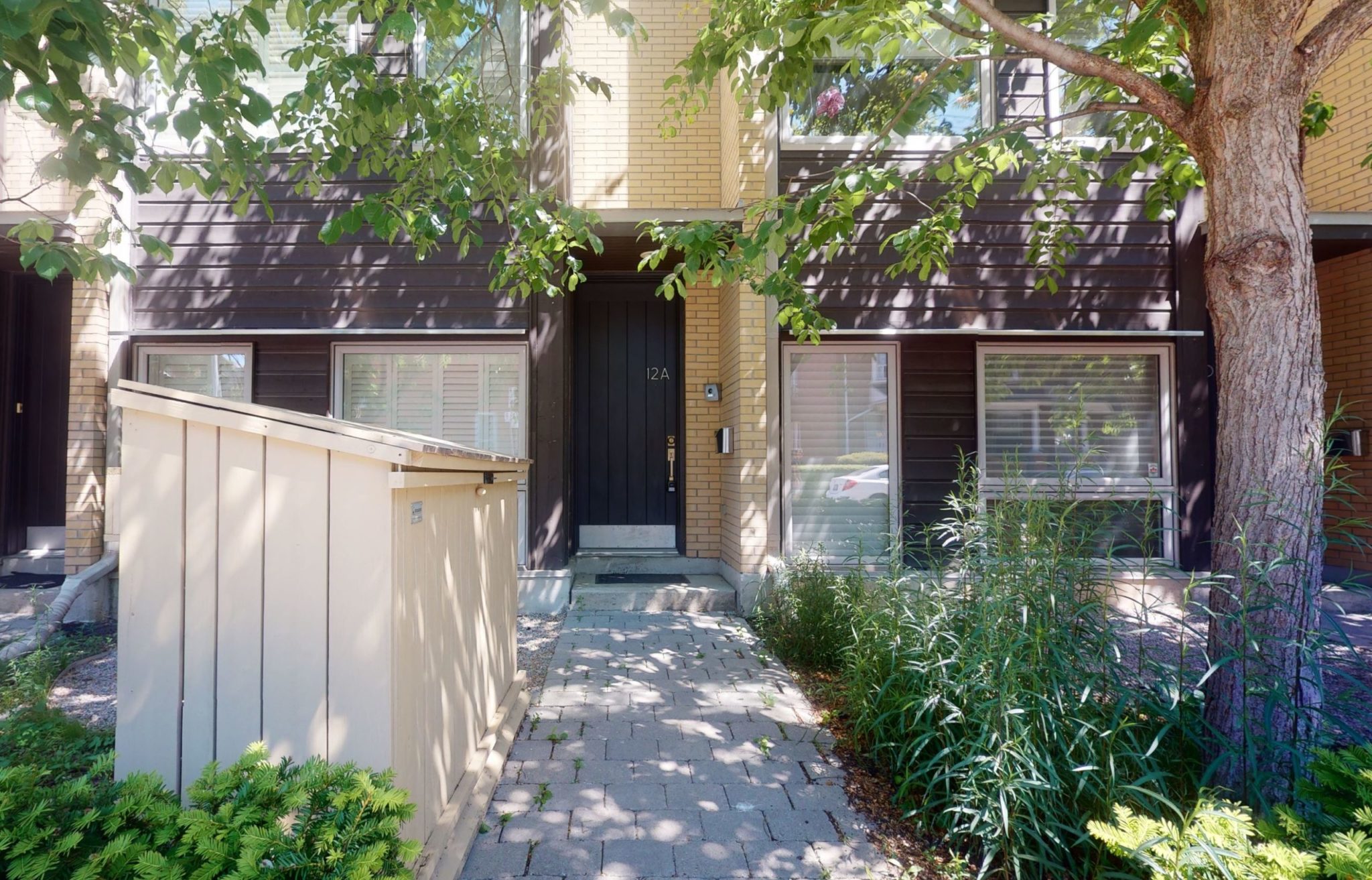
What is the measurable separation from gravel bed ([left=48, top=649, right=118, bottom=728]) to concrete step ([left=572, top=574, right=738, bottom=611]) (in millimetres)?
3371

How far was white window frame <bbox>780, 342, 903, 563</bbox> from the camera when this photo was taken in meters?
6.69

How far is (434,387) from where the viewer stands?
7.00m

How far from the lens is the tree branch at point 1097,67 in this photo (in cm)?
333

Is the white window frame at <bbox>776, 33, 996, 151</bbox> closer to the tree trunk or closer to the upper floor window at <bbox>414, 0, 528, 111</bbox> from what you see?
the upper floor window at <bbox>414, 0, 528, 111</bbox>

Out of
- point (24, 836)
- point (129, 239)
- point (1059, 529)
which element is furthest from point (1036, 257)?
point (129, 239)

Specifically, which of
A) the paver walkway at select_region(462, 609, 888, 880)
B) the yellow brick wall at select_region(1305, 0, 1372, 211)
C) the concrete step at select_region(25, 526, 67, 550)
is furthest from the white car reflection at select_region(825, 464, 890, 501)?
the concrete step at select_region(25, 526, 67, 550)

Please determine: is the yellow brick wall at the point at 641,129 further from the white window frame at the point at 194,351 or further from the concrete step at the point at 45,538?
the concrete step at the point at 45,538

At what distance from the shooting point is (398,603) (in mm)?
2070

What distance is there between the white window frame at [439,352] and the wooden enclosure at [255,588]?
477 centimetres

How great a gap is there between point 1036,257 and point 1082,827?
15.3 feet

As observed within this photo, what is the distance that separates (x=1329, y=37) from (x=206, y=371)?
8.58m

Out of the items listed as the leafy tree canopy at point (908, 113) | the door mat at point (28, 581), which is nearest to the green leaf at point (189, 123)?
the leafy tree canopy at point (908, 113)

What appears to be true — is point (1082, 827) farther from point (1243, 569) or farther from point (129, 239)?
point (129, 239)

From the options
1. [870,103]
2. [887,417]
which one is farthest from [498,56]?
[887,417]
